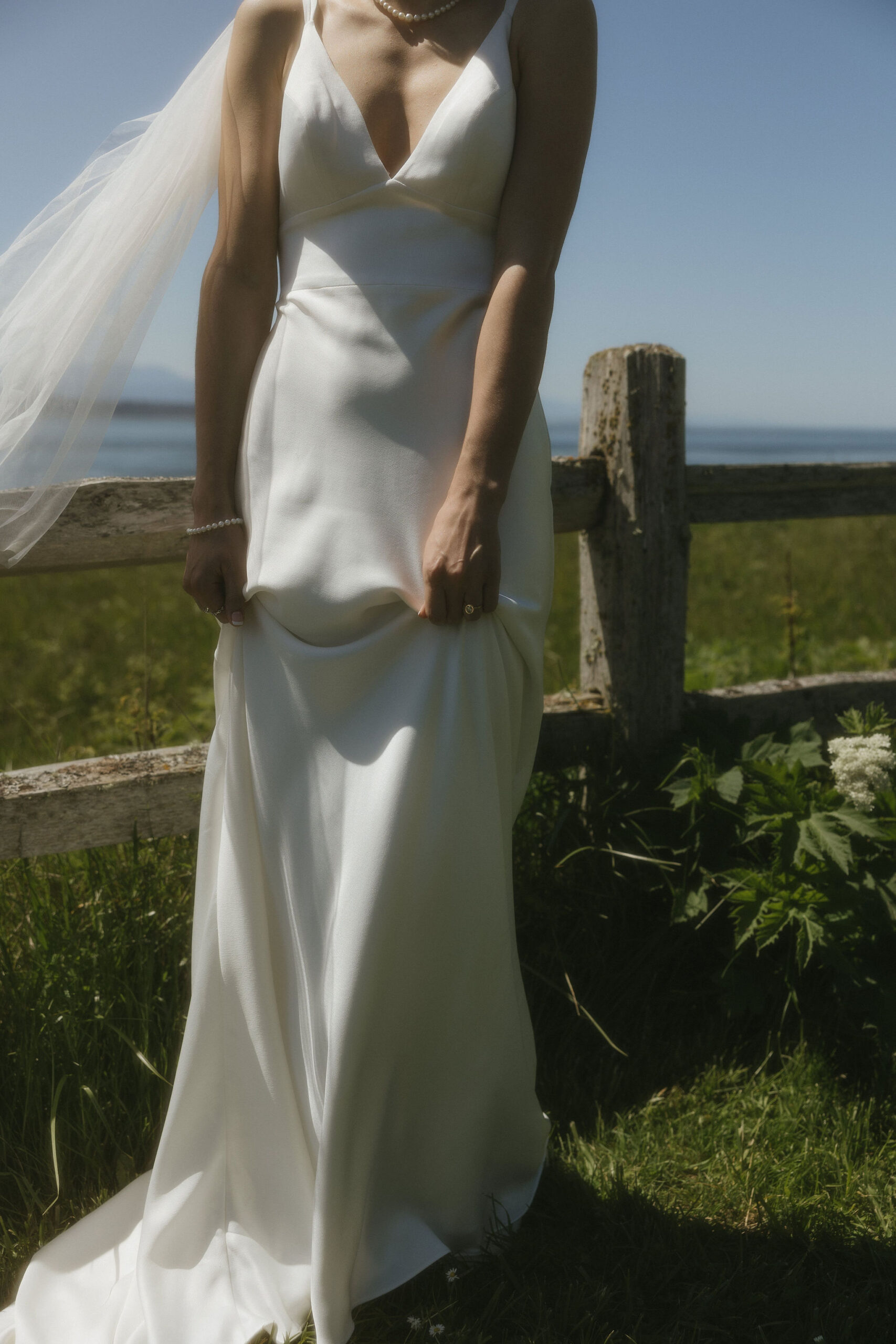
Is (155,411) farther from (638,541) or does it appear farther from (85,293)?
(638,541)

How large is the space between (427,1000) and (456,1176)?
41 centimetres

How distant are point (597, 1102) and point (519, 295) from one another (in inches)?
77.6

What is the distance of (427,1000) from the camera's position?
189cm

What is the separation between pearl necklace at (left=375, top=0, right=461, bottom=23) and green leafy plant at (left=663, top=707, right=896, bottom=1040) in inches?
74.2

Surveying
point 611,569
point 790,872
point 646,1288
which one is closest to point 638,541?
point 611,569

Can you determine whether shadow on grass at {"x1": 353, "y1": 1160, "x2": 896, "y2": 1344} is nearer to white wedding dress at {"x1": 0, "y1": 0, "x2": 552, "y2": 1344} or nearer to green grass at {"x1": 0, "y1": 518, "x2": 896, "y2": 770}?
white wedding dress at {"x1": 0, "y1": 0, "x2": 552, "y2": 1344}

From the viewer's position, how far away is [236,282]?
197 cm

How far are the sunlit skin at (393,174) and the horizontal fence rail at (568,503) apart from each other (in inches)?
20.6

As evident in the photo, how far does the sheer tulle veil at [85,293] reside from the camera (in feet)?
6.96

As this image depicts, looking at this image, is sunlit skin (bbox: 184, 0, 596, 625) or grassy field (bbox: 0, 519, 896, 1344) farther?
grassy field (bbox: 0, 519, 896, 1344)

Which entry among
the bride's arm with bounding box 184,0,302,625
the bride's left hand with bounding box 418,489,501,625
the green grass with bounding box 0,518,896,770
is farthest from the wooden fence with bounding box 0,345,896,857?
the bride's left hand with bounding box 418,489,501,625

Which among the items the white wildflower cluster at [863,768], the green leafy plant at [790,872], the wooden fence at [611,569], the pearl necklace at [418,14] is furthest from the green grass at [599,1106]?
the pearl necklace at [418,14]

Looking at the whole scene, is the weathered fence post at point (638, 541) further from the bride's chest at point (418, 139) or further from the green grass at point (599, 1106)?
the bride's chest at point (418, 139)

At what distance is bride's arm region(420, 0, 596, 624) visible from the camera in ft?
6.00
